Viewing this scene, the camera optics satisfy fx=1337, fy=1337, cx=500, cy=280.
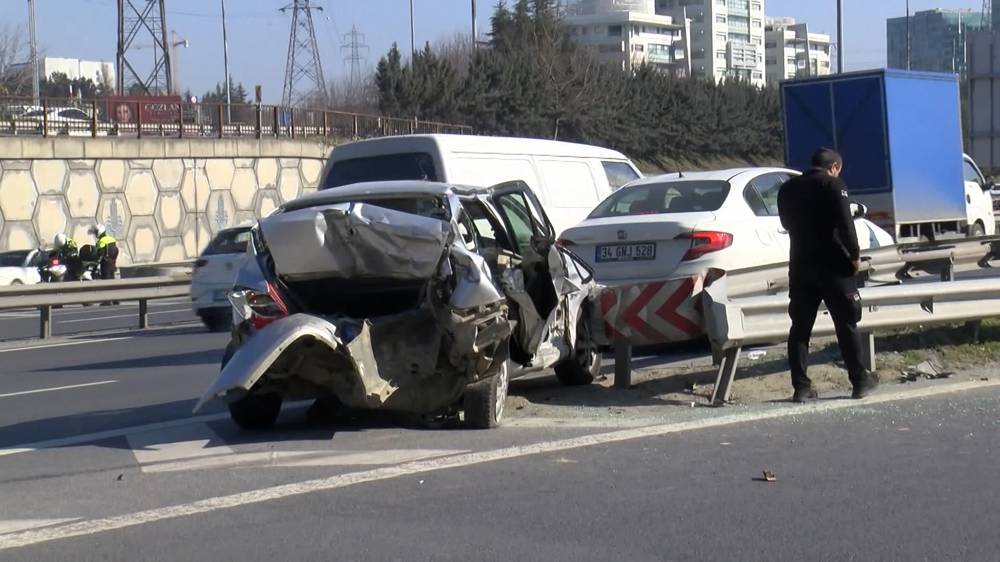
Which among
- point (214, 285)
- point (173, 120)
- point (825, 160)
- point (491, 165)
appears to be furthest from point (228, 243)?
point (173, 120)

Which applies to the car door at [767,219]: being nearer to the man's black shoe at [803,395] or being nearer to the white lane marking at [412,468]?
the white lane marking at [412,468]

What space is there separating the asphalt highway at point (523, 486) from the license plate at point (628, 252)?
2.56 metres

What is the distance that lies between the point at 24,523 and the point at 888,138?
16735 millimetres

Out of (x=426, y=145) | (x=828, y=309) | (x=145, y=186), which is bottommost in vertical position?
(x=828, y=309)

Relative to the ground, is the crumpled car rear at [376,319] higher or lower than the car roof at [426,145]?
lower

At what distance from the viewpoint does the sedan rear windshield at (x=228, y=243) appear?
19.8 metres

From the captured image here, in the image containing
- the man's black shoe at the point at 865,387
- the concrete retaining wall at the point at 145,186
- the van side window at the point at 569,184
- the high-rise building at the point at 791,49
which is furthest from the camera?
the high-rise building at the point at 791,49

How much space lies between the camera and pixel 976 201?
24422mm

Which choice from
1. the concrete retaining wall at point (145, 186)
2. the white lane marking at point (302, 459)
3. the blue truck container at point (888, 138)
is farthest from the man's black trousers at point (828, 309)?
the concrete retaining wall at point (145, 186)

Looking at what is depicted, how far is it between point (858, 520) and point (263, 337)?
12.8ft

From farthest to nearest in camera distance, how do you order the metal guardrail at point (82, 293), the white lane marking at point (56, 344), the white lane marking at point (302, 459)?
the metal guardrail at point (82, 293) < the white lane marking at point (56, 344) < the white lane marking at point (302, 459)

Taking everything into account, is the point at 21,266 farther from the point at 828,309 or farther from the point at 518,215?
the point at 828,309

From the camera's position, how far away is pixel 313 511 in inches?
264

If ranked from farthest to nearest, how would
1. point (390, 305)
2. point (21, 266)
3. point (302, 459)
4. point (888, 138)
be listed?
point (21, 266) < point (888, 138) < point (390, 305) < point (302, 459)
